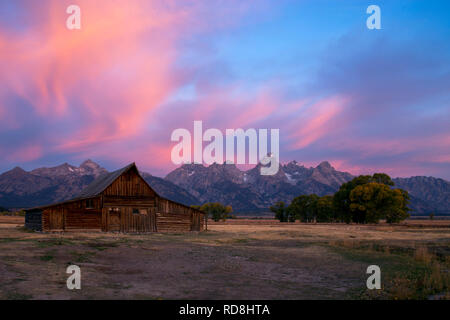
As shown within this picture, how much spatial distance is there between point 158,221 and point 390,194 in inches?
1823

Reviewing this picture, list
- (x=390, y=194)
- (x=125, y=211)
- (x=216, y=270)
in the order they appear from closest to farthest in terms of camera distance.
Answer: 1. (x=216, y=270)
2. (x=125, y=211)
3. (x=390, y=194)

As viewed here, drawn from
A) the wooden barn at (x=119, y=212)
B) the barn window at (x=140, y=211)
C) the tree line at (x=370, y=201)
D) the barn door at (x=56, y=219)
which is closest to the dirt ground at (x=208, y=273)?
the barn door at (x=56, y=219)

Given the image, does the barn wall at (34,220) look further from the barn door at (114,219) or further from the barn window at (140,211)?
the barn window at (140,211)

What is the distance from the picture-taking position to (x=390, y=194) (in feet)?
224

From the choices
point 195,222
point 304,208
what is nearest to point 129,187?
point 195,222

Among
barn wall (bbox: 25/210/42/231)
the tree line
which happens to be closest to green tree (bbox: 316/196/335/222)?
the tree line

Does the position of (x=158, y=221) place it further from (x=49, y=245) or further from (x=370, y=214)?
(x=370, y=214)

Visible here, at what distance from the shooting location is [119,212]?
39.9m

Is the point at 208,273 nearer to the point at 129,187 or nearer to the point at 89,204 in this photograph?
the point at 89,204

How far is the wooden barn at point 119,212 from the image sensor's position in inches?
1469

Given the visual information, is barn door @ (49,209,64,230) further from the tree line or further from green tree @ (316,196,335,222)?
green tree @ (316,196,335,222)

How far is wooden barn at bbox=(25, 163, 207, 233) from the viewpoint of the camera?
37.3 metres

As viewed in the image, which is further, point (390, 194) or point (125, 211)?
point (390, 194)
